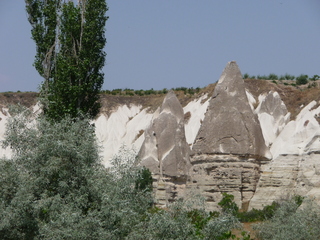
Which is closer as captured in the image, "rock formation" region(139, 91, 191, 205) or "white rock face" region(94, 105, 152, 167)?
"rock formation" region(139, 91, 191, 205)

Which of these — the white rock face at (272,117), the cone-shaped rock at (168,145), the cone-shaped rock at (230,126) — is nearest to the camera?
the cone-shaped rock at (230,126)

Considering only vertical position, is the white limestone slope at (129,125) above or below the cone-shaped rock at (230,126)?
below

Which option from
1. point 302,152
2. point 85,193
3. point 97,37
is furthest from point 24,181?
point 302,152

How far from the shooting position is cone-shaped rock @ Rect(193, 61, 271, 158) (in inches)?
1016

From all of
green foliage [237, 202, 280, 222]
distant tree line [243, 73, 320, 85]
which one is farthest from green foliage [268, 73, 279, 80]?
green foliage [237, 202, 280, 222]

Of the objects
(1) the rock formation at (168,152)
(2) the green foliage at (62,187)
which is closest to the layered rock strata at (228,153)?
(1) the rock formation at (168,152)

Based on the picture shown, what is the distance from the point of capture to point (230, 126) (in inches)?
1034

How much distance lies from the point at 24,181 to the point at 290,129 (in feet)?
70.4

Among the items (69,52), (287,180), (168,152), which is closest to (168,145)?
(168,152)

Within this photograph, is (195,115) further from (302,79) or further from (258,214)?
(258,214)

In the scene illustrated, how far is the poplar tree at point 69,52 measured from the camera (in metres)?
21.9

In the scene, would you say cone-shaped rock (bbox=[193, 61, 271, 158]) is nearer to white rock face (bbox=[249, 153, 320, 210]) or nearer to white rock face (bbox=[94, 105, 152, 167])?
white rock face (bbox=[249, 153, 320, 210])

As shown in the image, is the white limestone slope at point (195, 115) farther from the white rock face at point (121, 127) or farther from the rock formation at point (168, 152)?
the rock formation at point (168, 152)

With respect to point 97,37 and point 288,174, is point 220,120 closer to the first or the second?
point 288,174
